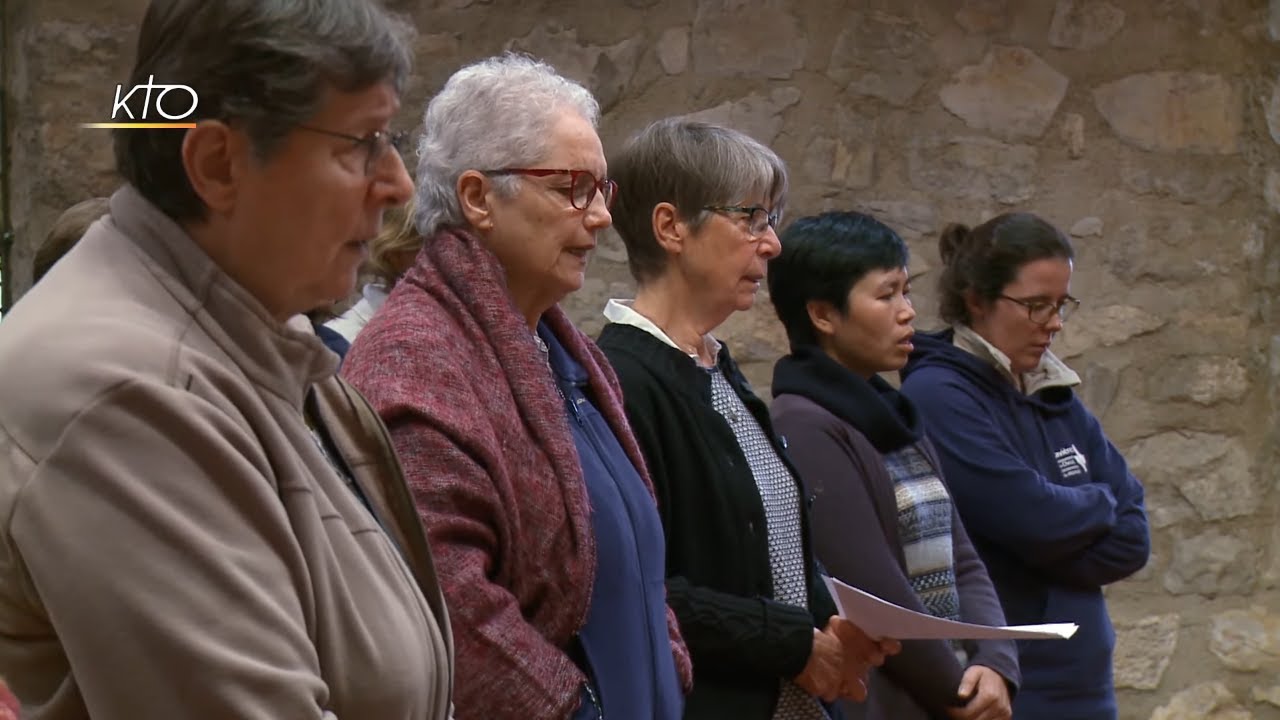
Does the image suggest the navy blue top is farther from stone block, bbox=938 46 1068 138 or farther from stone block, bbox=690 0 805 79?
stone block, bbox=938 46 1068 138

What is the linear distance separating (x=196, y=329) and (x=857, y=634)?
1520 millimetres

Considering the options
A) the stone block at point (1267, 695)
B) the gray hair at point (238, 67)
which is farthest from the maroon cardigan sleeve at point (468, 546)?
the stone block at point (1267, 695)

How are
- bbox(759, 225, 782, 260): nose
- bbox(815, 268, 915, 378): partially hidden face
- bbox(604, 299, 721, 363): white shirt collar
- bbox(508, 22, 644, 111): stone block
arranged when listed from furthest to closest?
bbox(508, 22, 644, 111): stone block
bbox(815, 268, 915, 378): partially hidden face
bbox(759, 225, 782, 260): nose
bbox(604, 299, 721, 363): white shirt collar

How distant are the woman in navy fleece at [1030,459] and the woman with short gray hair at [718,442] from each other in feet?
2.50

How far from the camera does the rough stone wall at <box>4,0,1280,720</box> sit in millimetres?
4625

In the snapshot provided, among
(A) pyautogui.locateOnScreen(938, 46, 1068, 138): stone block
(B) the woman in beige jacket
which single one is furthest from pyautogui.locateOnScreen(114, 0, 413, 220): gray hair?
(A) pyautogui.locateOnScreen(938, 46, 1068, 138): stone block

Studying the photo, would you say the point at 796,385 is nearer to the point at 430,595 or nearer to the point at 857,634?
the point at 857,634

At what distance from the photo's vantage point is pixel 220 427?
1.24m

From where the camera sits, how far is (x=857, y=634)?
8.47 ft

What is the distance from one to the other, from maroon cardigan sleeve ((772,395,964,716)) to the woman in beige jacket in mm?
1391

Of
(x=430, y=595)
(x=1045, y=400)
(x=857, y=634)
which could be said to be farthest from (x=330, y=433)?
(x=1045, y=400)

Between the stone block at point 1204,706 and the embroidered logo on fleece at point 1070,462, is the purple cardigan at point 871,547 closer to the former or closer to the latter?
the embroidered logo on fleece at point 1070,462

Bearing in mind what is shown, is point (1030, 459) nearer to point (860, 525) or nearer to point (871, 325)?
point (871, 325)

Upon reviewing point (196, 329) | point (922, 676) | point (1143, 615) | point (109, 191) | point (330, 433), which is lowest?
point (1143, 615)
